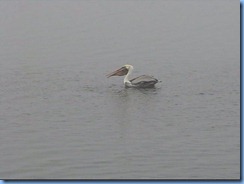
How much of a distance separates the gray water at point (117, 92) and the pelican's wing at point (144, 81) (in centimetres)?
19

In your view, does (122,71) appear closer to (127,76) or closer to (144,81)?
(127,76)

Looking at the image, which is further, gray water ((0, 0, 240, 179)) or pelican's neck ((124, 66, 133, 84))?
pelican's neck ((124, 66, 133, 84))

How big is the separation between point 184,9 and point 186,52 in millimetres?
4635

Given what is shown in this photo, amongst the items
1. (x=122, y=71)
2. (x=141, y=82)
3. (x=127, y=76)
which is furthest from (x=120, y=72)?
(x=141, y=82)

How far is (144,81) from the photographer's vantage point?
13414 mm

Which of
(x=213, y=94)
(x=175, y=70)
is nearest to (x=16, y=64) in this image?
(x=175, y=70)

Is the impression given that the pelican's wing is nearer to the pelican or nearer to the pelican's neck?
the pelican

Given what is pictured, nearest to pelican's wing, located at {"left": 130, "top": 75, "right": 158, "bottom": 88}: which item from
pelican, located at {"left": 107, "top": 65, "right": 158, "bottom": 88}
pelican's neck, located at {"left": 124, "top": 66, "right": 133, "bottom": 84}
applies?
pelican, located at {"left": 107, "top": 65, "right": 158, "bottom": 88}

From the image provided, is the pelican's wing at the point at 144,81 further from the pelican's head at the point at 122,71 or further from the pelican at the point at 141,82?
the pelican's head at the point at 122,71

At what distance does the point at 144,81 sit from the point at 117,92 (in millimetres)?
544

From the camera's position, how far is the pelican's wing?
13.4 metres

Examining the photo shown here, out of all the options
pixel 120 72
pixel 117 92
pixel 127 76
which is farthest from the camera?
pixel 120 72

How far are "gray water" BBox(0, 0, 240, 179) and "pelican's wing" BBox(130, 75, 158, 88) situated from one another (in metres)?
0.19

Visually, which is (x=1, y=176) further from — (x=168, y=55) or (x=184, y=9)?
(x=184, y=9)
